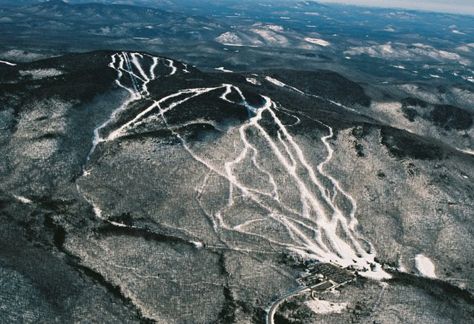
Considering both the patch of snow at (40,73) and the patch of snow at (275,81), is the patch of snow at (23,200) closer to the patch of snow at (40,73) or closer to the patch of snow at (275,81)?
the patch of snow at (40,73)

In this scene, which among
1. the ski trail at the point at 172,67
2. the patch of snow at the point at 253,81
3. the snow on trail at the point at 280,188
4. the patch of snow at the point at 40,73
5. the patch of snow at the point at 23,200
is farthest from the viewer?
the patch of snow at the point at 253,81

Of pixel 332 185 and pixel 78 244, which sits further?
pixel 332 185

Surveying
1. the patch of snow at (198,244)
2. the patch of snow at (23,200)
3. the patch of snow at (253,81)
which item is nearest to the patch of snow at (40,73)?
the patch of snow at (23,200)

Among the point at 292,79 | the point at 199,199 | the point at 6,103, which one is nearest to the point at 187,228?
the point at 199,199

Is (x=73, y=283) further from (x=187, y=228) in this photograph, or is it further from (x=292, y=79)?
(x=292, y=79)

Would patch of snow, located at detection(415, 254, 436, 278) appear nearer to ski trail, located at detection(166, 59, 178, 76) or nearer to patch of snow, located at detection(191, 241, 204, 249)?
patch of snow, located at detection(191, 241, 204, 249)

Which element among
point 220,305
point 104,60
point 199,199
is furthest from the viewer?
point 104,60

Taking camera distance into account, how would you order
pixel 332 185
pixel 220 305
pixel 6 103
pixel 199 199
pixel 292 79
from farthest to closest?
pixel 292 79, pixel 6 103, pixel 332 185, pixel 199 199, pixel 220 305
